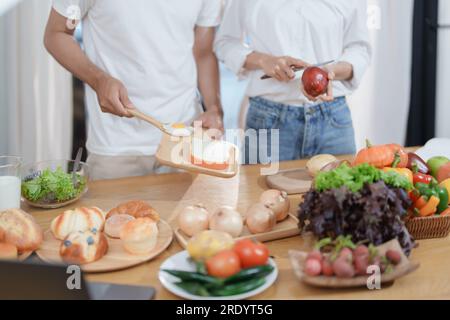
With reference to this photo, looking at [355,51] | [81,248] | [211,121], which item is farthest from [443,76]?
[81,248]

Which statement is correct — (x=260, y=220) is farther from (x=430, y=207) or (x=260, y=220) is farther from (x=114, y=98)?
(x=114, y=98)

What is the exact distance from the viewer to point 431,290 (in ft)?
3.79

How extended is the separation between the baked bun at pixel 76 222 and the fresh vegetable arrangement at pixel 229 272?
318mm

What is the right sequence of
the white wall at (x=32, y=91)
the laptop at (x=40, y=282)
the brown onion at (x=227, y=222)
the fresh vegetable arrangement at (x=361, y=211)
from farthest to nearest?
the white wall at (x=32, y=91) < the brown onion at (x=227, y=222) < the fresh vegetable arrangement at (x=361, y=211) < the laptop at (x=40, y=282)

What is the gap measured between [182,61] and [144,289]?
117 centimetres

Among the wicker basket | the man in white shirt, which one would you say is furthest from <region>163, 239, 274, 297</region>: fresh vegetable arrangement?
the man in white shirt

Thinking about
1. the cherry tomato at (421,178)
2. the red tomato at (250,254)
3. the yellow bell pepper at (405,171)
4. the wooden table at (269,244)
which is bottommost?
the wooden table at (269,244)

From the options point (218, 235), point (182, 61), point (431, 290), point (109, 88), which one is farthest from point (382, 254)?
point (182, 61)

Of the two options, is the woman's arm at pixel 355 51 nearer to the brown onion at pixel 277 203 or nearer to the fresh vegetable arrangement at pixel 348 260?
the brown onion at pixel 277 203

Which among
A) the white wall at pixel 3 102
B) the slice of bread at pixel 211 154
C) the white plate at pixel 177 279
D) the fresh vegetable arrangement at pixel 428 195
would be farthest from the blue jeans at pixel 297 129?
the white wall at pixel 3 102

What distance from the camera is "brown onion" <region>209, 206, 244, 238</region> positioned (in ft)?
4.32

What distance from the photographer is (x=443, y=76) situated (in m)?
3.51

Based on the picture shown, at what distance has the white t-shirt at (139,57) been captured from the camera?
200 centimetres
